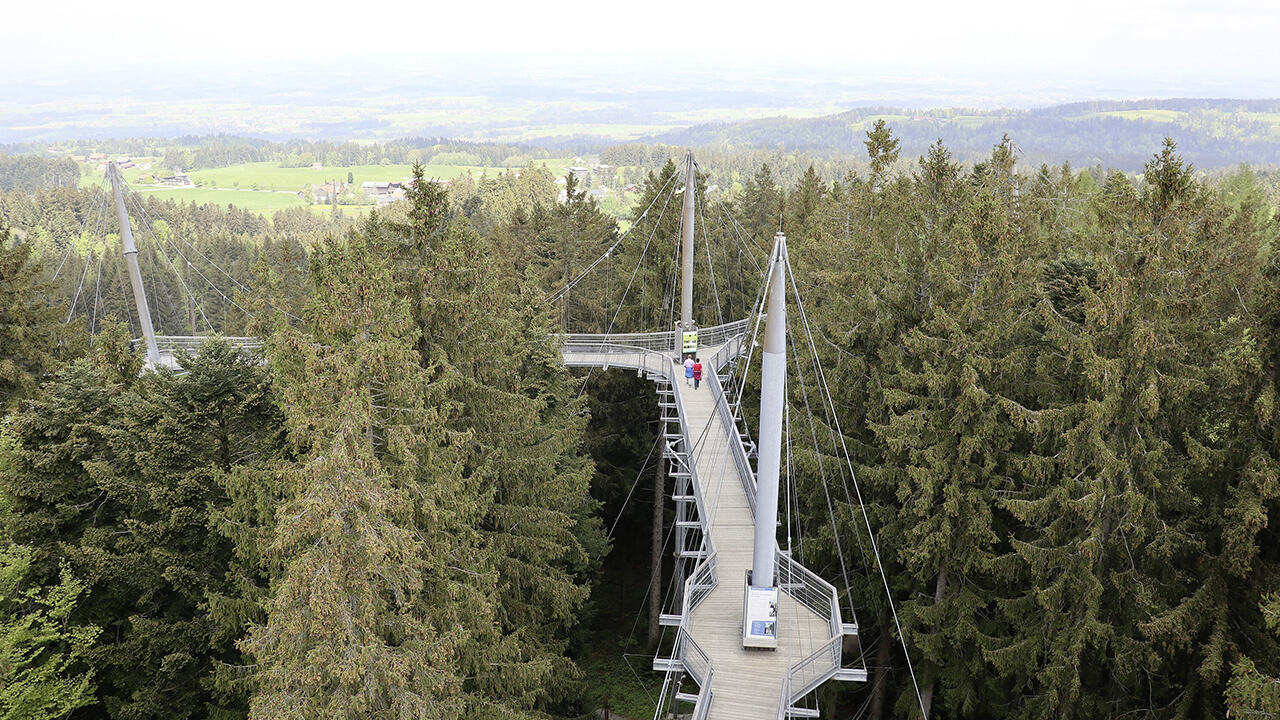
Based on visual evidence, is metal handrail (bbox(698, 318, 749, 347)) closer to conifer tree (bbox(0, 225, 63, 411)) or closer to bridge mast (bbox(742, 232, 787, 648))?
bridge mast (bbox(742, 232, 787, 648))

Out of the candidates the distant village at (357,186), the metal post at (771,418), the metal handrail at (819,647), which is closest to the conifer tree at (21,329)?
the metal post at (771,418)

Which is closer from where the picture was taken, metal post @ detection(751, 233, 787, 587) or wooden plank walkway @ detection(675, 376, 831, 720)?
wooden plank walkway @ detection(675, 376, 831, 720)

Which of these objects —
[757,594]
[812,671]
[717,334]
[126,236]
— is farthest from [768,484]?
[126,236]

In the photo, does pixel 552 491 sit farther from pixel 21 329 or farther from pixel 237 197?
pixel 237 197

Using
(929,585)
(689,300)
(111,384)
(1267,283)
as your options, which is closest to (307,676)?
(111,384)

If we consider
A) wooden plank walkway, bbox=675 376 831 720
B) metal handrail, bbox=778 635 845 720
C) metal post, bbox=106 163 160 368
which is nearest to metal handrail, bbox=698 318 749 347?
wooden plank walkway, bbox=675 376 831 720

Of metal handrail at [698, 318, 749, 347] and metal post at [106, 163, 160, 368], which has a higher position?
metal post at [106, 163, 160, 368]

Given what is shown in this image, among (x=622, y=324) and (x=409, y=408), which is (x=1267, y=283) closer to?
(x=409, y=408)
